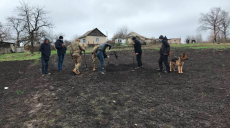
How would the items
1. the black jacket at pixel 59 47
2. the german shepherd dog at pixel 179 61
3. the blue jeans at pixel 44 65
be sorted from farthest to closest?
1. the black jacket at pixel 59 47
2. the blue jeans at pixel 44 65
3. the german shepherd dog at pixel 179 61

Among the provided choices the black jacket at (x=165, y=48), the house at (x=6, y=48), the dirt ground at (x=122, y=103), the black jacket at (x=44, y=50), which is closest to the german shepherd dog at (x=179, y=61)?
the black jacket at (x=165, y=48)

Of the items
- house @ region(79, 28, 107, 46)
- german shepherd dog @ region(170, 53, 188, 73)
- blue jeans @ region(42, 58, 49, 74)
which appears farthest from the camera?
house @ region(79, 28, 107, 46)

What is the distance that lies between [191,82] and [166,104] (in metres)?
2.43

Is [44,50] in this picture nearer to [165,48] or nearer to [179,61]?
[165,48]

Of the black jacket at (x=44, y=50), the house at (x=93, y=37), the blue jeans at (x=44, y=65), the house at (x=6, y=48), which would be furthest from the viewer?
the house at (x=93, y=37)

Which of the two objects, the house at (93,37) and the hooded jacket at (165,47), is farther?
the house at (93,37)

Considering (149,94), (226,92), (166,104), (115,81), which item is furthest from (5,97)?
(226,92)

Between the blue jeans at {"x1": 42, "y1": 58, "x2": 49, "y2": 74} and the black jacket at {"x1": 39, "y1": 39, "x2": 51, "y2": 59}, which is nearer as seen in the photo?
the black jacket at {"x1": 39, "y1": 39, "x2": 51, "y2": 59}

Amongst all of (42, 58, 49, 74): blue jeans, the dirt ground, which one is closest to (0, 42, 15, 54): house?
(42, 58, 49, 74): blue jeans

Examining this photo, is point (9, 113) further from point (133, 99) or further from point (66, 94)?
point (133, 99)

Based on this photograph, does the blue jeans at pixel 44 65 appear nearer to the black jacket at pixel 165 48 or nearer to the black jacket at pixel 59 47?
the black jacket at pixel 59 47

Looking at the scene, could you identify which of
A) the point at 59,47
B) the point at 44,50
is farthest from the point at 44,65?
the point at 59,47

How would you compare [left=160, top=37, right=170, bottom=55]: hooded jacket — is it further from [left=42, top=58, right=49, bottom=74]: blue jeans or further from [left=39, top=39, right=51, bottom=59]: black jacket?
[left=42, top=58, right=49, bottom=74]: blue jeans

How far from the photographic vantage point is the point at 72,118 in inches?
138
